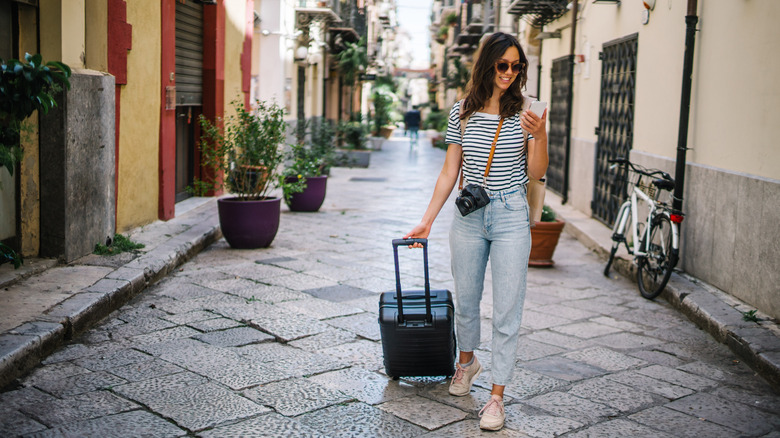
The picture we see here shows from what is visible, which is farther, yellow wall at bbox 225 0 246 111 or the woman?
yellow wall at bbox 225 0 246 111

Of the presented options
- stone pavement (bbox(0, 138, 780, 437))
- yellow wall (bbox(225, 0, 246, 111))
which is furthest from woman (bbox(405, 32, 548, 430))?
yellow wall (bbox(225, 0, 246, 111))

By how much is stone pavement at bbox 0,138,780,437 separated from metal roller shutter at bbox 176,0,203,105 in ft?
10.9

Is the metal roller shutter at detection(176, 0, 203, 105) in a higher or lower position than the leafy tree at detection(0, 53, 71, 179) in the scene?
higher

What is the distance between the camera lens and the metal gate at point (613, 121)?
953 cm

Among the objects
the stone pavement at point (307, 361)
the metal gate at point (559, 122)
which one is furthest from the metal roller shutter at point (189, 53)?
the metal gate at point (559, 122)

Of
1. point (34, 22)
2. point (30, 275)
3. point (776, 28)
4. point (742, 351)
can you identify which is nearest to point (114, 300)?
point (30, 275)

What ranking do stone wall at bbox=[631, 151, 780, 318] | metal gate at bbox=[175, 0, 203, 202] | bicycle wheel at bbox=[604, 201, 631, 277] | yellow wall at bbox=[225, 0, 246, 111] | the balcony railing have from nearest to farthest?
1. stone wall at bbox=[631, 151, 780, 318]
2. bicycle wheel at bbox=[604, 201, 631, 277]
3. metal gate at bbox=[175, 0, 203, 202]
4. yellow wall at bbox=[225, 0, 246, 111]
5. the balcony railing

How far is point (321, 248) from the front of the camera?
8547 mm

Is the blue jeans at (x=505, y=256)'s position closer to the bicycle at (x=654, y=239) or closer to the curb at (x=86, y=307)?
the curb at (x=86, y=307)

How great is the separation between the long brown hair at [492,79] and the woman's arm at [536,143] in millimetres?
162

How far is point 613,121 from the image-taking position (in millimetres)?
10258

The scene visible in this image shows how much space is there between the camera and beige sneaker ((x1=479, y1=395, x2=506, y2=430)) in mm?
3643

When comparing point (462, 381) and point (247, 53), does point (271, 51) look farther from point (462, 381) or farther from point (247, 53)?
point (462, 381)

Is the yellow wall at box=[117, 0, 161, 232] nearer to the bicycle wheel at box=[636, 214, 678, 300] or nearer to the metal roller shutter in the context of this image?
the metal roller shutter
